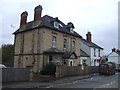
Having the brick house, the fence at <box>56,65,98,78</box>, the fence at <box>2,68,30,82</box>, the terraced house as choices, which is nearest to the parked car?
the fence at <box>56,65,98,78</box>

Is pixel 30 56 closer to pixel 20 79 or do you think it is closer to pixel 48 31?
pixel 48 31

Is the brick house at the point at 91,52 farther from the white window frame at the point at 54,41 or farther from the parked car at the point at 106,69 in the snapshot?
the white window frame at the point at 54,41

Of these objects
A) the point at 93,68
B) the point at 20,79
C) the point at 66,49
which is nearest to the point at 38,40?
the point at 66,49

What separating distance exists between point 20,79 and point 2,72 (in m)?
2.31

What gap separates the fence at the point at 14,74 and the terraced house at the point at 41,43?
6.39 metres

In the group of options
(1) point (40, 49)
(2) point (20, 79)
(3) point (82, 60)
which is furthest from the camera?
(3) point (82, 60)

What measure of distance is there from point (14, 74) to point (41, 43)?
865 cm

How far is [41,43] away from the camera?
2447 centimetres

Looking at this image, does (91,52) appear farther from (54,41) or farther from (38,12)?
(38,12)

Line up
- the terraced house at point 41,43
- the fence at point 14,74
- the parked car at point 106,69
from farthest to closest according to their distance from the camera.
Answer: the parked car at point 106,69 < the terraced house at point 41,43 < the fence at point 14,74

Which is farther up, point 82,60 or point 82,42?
point 82,42

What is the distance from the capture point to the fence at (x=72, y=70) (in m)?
21.0

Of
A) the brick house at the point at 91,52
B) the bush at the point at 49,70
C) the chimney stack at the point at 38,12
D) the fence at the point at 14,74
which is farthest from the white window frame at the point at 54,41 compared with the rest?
the brick house at the point at 91,52

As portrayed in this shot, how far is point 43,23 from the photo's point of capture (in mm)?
25516
